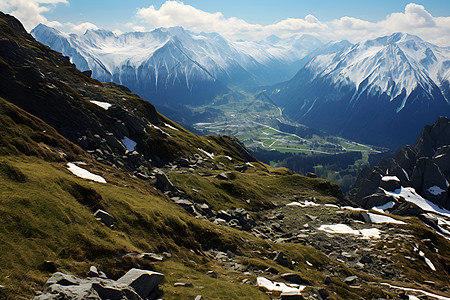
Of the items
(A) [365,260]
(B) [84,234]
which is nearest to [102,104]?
(B) [84,234]

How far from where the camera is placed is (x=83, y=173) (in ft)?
151

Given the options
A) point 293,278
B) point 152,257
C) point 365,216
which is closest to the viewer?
point 152,257

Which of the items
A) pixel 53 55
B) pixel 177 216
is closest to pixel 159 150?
pixel 177 216

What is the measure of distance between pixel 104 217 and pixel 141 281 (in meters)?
11.0

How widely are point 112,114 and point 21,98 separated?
89.3 feet

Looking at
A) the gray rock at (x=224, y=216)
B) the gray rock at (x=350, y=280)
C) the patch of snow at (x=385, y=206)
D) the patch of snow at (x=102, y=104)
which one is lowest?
the patch of snow at (x=385, y=206)

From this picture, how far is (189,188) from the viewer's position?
68.7m

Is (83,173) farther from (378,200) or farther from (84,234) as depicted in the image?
(378,200)

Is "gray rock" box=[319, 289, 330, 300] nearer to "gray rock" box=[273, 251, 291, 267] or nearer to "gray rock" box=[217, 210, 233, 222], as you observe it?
"gray rock" box=[273, 251, 291, 267]

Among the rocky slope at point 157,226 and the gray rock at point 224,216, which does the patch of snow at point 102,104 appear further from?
the gray rock at point 224,216

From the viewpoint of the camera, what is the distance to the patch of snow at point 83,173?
1766 inches

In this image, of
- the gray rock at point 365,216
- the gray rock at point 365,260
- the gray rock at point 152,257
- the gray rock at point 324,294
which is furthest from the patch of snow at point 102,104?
the gray rock at point 365,216

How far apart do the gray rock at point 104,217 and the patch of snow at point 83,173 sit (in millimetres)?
15348

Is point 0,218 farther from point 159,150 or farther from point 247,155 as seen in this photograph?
point 247,155
